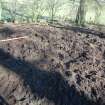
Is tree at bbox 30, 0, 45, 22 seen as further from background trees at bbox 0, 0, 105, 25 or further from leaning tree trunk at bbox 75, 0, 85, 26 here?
leaning tree trunk at bbox 75, 0, 85, 26

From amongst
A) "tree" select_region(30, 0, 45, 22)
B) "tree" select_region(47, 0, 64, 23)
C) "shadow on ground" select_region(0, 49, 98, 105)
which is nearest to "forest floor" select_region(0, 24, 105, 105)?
"shadow on ground" select_region(0, 49, 98, 105)

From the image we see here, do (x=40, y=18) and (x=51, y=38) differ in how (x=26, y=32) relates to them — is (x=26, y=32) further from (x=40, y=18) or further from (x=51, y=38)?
(x=40, y=18)

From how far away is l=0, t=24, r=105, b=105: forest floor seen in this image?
22.7 feet

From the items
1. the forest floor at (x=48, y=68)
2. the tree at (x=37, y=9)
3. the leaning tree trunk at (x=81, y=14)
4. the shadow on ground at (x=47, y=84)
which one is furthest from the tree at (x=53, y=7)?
the shadow on ground at (x=47, y=84)

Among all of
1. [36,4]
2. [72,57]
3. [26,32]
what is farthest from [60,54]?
[36,4]

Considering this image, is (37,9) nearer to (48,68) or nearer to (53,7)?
(53,7)

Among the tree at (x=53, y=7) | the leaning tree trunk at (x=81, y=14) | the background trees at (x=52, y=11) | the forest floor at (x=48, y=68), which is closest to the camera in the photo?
the forest floor at (x=48, y=68)

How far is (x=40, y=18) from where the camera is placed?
618 inches

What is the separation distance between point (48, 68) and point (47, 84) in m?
0.72

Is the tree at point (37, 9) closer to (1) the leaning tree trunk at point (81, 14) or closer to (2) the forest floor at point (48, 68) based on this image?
(1) the leaning tree trunk at point (81, 14)

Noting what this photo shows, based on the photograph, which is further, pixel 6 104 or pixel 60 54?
pixel 60 54

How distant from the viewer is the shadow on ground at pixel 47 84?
6.98m

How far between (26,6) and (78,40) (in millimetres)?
6212

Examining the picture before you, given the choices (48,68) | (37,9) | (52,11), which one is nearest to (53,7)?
(52,11)
